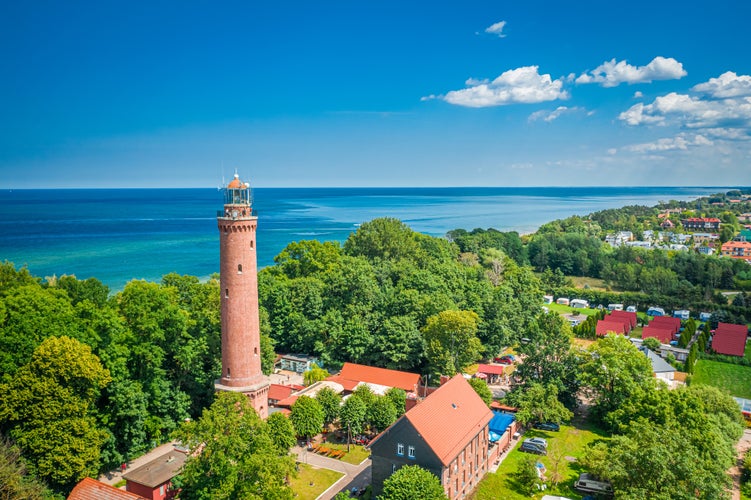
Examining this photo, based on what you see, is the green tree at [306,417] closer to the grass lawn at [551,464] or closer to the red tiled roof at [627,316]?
the grass lawn at [551,464]

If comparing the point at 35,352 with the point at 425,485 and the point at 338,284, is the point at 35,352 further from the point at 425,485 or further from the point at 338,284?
the point at 338,284

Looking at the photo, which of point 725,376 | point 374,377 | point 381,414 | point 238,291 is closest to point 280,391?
point 374,377

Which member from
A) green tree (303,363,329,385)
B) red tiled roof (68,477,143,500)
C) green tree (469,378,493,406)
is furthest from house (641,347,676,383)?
red tiled roof (68,477,143,500)

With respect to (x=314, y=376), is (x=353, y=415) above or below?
above

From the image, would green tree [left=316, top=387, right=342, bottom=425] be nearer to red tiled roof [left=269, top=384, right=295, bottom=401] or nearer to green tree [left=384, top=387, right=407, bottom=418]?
green tree [left=384, top=387, right=407, bottom=418]

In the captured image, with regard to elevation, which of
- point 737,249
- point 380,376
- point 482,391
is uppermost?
point 737,249

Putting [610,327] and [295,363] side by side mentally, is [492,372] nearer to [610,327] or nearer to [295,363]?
[295,363]
